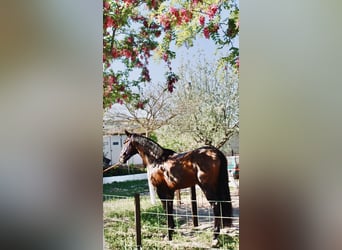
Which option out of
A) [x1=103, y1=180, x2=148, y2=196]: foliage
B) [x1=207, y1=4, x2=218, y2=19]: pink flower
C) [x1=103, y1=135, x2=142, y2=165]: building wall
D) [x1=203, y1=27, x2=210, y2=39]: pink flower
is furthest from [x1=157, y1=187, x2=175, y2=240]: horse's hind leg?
[x1=207, y1=4, x2=218, y2=19]: pink flower

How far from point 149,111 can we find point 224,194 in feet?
2.52

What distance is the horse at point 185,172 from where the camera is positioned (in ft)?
7.04

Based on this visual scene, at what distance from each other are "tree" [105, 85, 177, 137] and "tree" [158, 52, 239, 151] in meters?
0.07

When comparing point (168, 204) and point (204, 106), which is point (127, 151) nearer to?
point (168, 204)

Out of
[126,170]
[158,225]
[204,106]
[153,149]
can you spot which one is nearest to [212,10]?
[204,106]

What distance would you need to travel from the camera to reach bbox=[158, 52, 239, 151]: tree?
6.90 ft

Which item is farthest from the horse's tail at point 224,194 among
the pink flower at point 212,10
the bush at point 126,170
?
the pink flower at point 212,10

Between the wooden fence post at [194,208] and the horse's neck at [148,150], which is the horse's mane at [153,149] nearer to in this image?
the horse's neck at [148,150]

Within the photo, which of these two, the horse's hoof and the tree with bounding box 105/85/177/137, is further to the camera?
the tree with bounding box 105/85/177/137

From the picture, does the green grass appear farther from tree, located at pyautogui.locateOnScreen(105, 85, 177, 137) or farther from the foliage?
tree, located at pyautogui.locateOnScreen(105, 85, 177, 137)
